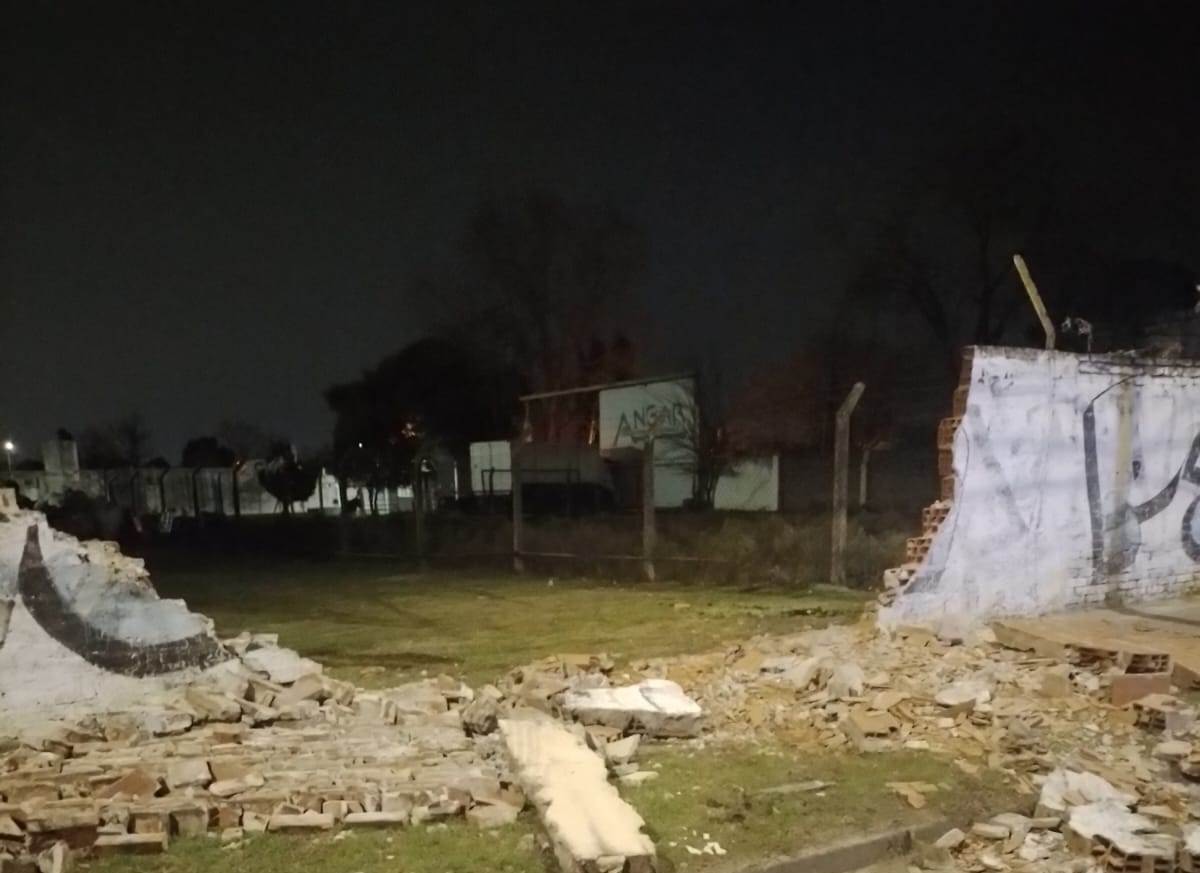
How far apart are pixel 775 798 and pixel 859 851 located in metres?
0.58

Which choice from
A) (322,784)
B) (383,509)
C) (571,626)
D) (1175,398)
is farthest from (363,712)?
(383,509)

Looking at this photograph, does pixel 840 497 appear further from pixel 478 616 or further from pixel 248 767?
pixel 248 767

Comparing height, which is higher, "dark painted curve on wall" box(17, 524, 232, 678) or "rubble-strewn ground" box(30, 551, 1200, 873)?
"dark painted curve on wall" box(17, 524, 232, 678)

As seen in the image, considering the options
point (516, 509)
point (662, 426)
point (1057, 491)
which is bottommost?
point (516, 509)

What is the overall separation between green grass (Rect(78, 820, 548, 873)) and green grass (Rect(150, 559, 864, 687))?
3265 millimetres

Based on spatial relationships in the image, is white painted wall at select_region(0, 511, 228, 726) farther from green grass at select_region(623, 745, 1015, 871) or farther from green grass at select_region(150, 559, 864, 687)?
green grass at select_region(623, 745, 1015, 871)

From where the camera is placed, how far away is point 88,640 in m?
5.81

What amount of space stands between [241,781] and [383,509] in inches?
935

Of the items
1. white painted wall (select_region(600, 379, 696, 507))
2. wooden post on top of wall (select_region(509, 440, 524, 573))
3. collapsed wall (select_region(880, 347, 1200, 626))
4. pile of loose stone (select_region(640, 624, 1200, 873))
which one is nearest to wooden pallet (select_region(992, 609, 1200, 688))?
pile of loose stone (select_region(640, 624, 1200, 873))

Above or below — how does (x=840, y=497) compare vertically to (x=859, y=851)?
above

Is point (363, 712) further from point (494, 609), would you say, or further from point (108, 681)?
point (494, 609)

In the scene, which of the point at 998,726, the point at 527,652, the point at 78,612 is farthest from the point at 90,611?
the point at 998,726

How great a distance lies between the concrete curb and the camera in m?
4.13

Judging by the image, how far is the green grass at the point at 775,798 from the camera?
14.2 ft
